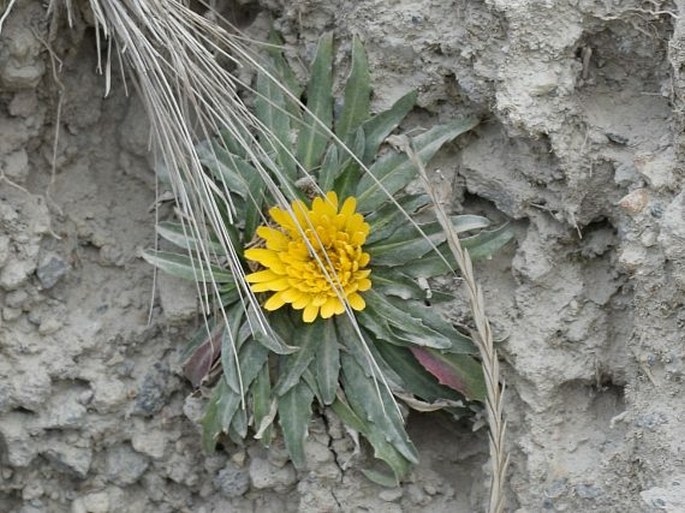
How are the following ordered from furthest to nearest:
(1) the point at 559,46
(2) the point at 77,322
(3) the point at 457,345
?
(2) the point at 77,322, (3) the point at 457,345, (1) the point at 559,46

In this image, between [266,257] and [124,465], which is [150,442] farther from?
[266,257]

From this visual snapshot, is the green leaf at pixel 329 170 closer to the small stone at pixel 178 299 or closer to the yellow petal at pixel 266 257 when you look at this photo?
the yellow petal at pixel 266 257

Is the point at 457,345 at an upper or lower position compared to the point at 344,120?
lower

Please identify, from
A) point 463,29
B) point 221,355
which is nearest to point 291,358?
point 221,355

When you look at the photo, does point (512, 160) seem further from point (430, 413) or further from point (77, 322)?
point (77, 322)

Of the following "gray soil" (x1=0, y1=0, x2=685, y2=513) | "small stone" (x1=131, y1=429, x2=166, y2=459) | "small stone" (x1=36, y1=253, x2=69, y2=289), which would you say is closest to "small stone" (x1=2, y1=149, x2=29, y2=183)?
"gray soil" (x1=0, y1=0, x2=685, y2=513)

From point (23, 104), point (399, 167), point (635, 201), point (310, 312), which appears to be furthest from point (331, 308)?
point (23, 104)

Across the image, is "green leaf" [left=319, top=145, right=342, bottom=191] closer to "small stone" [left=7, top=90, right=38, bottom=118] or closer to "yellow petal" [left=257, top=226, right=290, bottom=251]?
"yellow petal" [left=257, top=226, right=290, bottom=251]

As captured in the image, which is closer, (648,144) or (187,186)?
(648,144)
